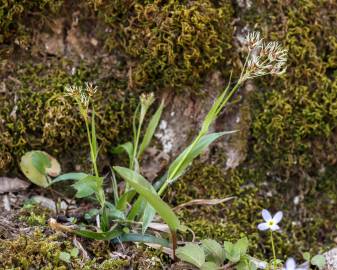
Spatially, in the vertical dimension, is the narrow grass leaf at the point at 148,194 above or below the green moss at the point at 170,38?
below

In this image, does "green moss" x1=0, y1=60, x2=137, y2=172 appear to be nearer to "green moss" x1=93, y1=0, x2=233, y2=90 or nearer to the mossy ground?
the mossy ground

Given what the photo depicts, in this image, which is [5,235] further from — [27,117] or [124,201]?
[27,117]

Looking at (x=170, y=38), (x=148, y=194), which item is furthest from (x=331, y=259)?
(x=170, y=38)

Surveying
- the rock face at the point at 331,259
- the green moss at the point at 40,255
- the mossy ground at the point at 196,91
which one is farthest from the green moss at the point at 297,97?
the green moss at the point at 40,255

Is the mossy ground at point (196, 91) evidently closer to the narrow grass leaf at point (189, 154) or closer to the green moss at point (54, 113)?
the green moss at point (54, 113)

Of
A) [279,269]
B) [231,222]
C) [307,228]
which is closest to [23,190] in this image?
[231,222]

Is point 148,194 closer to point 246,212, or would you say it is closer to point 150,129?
point 150,129
